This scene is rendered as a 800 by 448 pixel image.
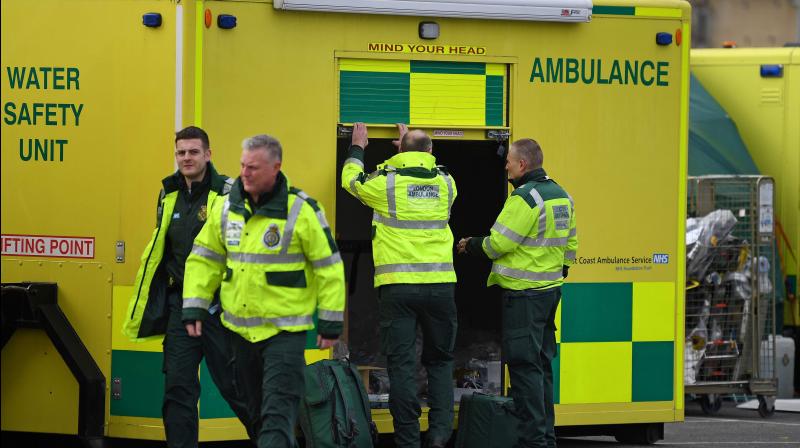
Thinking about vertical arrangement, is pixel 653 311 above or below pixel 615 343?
above

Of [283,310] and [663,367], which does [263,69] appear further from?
[663,367]

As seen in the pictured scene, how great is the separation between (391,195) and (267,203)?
1.42 meters

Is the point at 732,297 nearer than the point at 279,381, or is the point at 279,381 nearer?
the point at 279,381

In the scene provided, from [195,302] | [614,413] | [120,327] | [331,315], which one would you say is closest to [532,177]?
[614,413]

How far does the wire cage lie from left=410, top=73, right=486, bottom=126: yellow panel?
11.3 feet

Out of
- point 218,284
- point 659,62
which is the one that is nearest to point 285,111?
point 218,284

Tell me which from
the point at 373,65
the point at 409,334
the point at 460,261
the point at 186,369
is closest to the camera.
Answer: the point at 186,369

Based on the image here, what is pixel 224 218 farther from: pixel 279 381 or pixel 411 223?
pixel 411 223

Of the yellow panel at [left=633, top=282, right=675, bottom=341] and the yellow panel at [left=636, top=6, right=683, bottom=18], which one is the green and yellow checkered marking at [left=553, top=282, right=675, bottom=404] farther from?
the yellow panel at [left=636, top=6, right=683, bottom=18]

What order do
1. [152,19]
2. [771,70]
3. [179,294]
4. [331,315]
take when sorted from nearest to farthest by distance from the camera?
[331,315], [179,294], [152,19], [771,70]

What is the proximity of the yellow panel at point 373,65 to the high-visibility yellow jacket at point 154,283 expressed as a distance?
3.87 ft

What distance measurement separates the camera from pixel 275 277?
6.57 metres

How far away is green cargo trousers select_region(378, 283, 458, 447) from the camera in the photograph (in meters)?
7.93

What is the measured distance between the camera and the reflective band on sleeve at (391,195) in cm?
790
